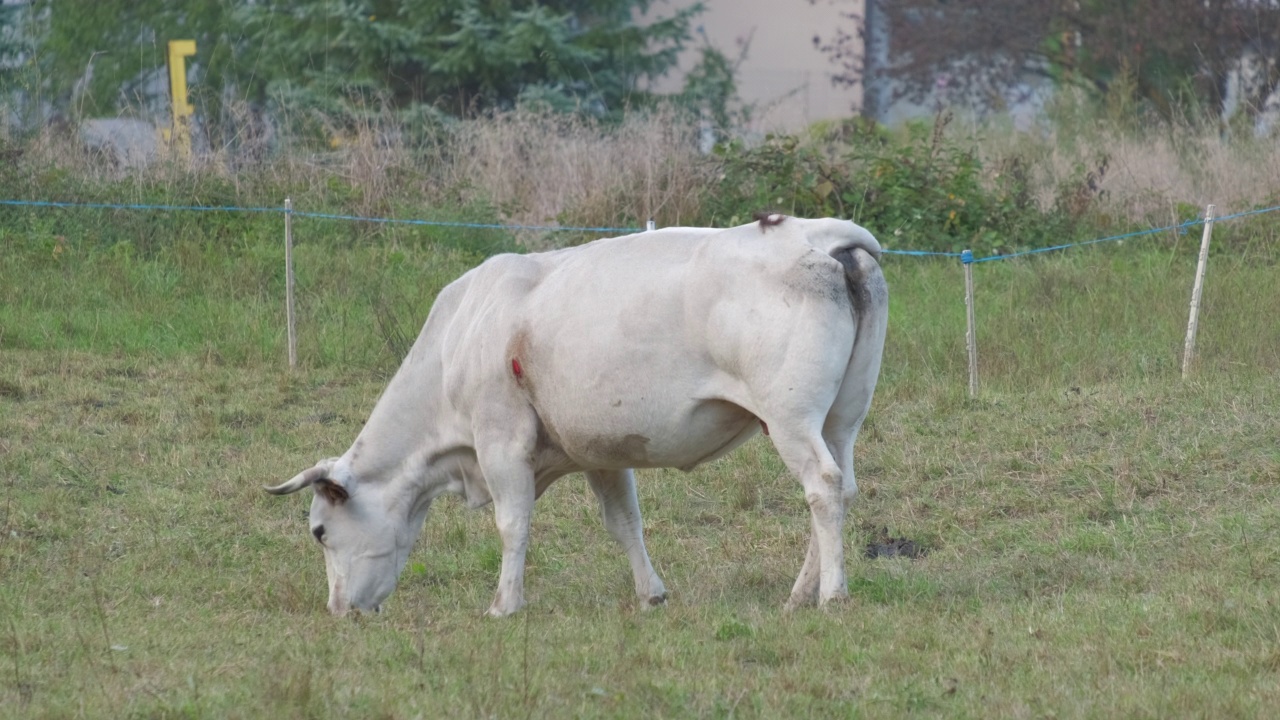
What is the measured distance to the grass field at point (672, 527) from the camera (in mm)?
5180

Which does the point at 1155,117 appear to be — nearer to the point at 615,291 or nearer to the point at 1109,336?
the point at 1109,336

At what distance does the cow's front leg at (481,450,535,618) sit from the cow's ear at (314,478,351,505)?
0.67 meters

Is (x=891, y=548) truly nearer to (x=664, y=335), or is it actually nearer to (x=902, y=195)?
(x=664, y=335)

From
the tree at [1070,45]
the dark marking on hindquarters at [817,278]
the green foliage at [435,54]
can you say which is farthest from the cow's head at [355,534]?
the tree at [1070,45]

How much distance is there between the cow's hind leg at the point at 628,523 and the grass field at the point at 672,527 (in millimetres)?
210

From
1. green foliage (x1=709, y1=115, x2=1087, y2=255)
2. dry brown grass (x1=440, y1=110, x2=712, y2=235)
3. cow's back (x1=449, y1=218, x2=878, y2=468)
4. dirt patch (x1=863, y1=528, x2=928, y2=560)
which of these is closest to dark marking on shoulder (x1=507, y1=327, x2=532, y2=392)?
cow's back (x1=449, y1=218, x2=878, y2=468)

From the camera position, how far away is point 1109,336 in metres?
11.9

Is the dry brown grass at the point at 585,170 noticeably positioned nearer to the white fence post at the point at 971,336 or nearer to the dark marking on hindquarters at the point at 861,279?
the white fence post at the point at 971,336

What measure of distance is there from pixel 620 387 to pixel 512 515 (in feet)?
2.62

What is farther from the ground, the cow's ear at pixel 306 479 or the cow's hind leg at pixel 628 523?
the cow's ear at pixel 306 479

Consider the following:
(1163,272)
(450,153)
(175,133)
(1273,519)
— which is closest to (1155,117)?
(1163,272)

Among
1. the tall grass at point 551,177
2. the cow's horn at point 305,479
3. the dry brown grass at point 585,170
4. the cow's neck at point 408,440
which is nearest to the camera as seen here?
the cow's horn at point 305,479

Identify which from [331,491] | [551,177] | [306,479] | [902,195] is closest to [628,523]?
[331,491]

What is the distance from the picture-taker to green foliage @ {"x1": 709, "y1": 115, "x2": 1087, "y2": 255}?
49.1ft
